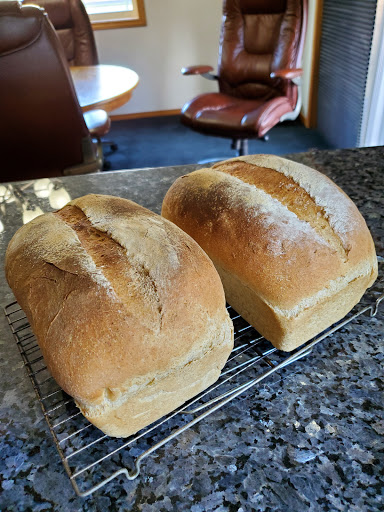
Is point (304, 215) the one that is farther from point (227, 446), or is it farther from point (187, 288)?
point (227, 446)

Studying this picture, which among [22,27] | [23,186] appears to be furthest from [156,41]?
[23,186]

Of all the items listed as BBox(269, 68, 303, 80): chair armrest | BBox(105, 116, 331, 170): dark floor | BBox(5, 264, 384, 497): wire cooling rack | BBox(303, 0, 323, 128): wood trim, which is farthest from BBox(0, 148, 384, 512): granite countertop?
BBox(303, 0, 323, 128): wood trim

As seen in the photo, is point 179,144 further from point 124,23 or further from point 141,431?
point 141,431

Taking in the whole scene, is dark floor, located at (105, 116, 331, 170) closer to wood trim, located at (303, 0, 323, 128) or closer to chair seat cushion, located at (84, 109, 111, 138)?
wood trim, located at (303, 0, 323, 128)

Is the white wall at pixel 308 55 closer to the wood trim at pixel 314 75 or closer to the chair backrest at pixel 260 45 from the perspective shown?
the wood trim at pixel 314 75

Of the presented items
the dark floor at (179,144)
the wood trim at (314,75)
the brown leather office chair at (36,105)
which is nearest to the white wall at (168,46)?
the wood trim at (314,75)
